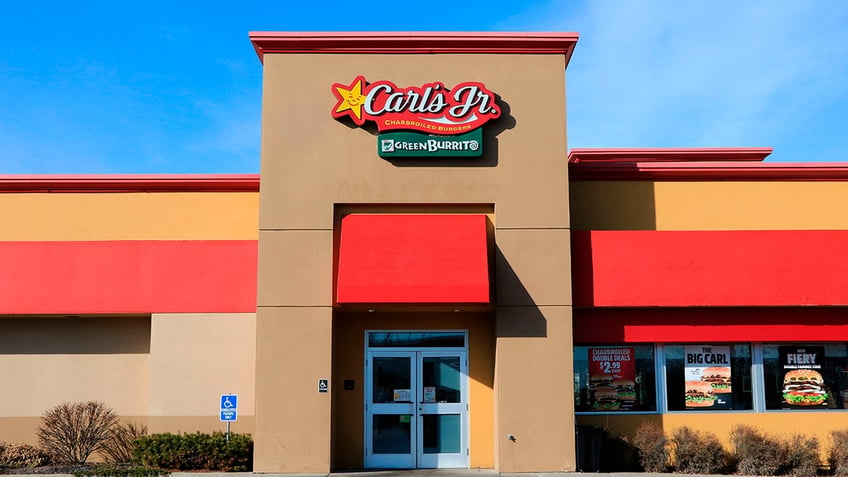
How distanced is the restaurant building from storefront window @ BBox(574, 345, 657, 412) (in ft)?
0.15

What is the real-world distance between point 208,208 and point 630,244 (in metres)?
9.21

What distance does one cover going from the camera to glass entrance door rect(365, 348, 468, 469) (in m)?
17.2

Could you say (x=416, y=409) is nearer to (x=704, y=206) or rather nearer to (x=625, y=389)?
(x=625, y=389)

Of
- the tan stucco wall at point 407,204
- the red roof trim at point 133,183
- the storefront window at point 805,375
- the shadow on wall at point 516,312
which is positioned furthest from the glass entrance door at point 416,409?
the storefront window at point 805,375

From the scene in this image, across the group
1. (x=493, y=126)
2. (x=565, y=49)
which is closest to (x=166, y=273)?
(x=493, y=126)

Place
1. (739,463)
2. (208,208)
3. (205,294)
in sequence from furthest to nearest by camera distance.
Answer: (208,208) < (205,294) < (739,463)

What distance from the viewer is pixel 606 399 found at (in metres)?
17.6

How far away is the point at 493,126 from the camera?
17.2m

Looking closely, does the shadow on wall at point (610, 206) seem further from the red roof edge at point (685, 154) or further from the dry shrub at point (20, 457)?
the dry shrub at point (20, 457)

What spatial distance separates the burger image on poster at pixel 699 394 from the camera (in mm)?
17672

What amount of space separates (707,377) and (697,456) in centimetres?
201

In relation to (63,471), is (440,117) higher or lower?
higher

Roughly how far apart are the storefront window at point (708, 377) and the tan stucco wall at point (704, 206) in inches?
106

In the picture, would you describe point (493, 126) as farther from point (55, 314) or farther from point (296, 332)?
point (55, 314)
